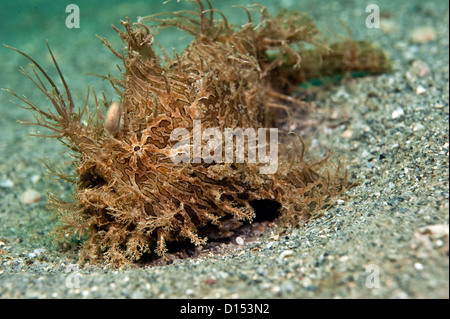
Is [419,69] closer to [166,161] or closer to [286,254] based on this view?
[286,254]

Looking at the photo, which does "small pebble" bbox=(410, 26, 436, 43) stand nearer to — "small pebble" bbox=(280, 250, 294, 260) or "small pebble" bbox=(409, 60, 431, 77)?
"small pebble" bbox=(409, 60, 431, 77)

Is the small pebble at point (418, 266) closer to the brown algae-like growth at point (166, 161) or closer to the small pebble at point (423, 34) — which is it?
the brown algae-like growth at point (166, 161)

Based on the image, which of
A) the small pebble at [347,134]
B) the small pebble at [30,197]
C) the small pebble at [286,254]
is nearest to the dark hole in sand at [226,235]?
the small pebble at [286,254]

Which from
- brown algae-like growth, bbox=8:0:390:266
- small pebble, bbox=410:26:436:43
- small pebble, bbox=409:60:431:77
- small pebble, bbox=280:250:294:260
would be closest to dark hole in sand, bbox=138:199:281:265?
brown algae-like growth, bbox=8:0:390:266

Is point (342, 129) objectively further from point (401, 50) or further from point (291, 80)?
point (401, 50)
